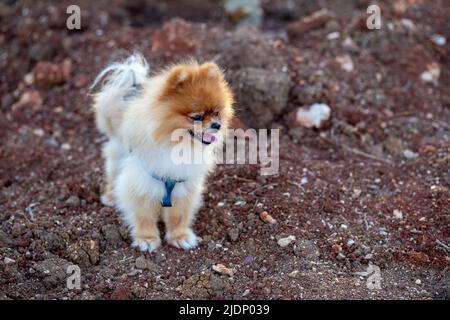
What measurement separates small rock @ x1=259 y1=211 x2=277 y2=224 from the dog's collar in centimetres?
86

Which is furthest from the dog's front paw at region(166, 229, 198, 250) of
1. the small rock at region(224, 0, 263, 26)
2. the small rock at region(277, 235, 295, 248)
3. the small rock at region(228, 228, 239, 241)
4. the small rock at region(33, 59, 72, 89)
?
the small rock at region(224, 0, 263, 26)

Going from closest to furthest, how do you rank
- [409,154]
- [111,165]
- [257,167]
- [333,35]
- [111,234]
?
1. [111,234]
2. [111,165]
3. [257,167]
4. [409,154]
5. [333,35]

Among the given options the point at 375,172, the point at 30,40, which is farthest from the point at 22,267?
the point at 30,40

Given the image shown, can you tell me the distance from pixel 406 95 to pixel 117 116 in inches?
146

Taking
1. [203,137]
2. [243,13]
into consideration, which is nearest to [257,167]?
[203,137]

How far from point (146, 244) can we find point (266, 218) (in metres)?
1.08

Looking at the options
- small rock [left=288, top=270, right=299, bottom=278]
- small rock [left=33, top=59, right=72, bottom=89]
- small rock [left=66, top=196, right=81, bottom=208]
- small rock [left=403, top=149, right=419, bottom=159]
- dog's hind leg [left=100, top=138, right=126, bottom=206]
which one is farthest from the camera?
small rock [left=33, top=59, right=72, bottom=89]

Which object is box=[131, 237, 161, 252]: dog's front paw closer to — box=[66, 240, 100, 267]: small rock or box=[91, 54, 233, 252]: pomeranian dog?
box=[91, 54, 233, 252]: pomeranian dog

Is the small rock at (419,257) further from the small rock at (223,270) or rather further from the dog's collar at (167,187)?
the dog's collar at (167,187)

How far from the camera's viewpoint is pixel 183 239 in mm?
4867

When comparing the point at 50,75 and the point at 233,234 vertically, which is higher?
the point at 50,75

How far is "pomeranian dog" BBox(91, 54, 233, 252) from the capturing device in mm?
4152

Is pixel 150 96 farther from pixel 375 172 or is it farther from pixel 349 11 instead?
pixel 349 11

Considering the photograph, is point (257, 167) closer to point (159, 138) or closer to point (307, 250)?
point (307, 250)
